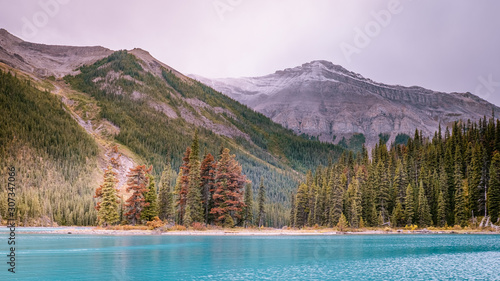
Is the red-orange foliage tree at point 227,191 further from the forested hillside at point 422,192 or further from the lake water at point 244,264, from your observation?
the forested hillside at point 422,192

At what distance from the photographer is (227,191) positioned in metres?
87.0

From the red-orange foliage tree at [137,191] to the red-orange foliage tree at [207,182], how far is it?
12.1m

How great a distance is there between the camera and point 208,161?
8962 cm

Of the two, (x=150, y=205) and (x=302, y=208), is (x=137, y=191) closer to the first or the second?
(x=150, y=205)

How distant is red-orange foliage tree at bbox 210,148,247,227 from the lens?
87.5 meters

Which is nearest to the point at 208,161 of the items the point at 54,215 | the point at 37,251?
the point at 37,251

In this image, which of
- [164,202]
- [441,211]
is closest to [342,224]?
[441,211]

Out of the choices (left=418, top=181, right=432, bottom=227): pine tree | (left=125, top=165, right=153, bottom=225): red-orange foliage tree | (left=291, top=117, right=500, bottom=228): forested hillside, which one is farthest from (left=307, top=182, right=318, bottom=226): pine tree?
(left=125, top=165, right=153, bottom=225): red-orange foliage tree

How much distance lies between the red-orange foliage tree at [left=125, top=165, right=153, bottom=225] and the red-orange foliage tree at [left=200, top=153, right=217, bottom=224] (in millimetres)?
12067

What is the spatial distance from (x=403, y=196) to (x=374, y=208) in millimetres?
9959

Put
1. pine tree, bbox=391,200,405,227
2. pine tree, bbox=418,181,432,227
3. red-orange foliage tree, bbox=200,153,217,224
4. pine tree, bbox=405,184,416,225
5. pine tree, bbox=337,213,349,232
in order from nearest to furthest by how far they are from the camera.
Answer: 1. red-orange foliage tree, bbox=200,153,217,224
2. pine tree, bbox=337,213,349,232
3. pine tree, bbox=418,181,432,227
4. pine tree, bbox=405,184,416,225
5. pine tree, bbox=391,200,405,227

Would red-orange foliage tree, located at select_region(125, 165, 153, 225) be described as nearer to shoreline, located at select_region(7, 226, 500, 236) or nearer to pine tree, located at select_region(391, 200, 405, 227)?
shoreline, located at select_region(7, 226, 500, 236)

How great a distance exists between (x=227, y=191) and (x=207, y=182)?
5836 mm

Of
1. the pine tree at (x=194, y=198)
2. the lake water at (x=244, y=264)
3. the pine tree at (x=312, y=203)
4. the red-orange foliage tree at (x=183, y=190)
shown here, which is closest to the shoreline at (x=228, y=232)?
the pine tree at (x=194, y=198)
